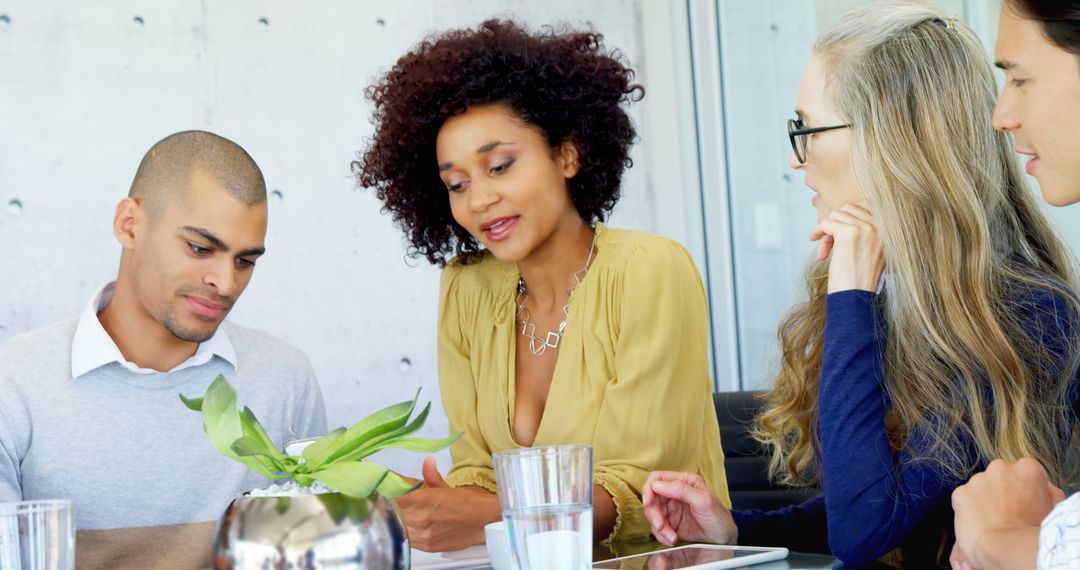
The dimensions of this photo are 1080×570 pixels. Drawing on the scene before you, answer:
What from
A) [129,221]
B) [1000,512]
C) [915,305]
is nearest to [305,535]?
[1000,512]

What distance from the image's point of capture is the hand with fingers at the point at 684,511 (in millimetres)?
1443

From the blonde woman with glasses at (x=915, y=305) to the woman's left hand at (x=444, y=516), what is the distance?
0.25 m

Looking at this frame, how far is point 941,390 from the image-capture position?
1.47m

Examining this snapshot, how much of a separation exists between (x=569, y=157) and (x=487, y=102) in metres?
0.21

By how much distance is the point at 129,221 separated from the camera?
2.08 meters

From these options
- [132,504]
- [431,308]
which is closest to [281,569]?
[132,504]

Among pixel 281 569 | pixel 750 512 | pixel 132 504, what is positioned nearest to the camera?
pixel 281 569

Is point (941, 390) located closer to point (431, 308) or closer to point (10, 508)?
point (10, 508)

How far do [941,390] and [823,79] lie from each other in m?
0.47

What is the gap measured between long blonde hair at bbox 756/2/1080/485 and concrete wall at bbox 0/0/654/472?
6.93 ft

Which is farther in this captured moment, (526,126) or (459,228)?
(459,228)

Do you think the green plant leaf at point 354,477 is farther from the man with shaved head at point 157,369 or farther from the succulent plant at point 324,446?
the man with shaved head at point 157,369

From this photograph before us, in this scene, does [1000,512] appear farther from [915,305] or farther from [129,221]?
[129,221]

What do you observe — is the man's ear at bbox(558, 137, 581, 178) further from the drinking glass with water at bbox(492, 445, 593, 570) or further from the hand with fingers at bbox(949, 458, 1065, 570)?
the drinking glass with water at bbox(492, 445, 593, 570)
